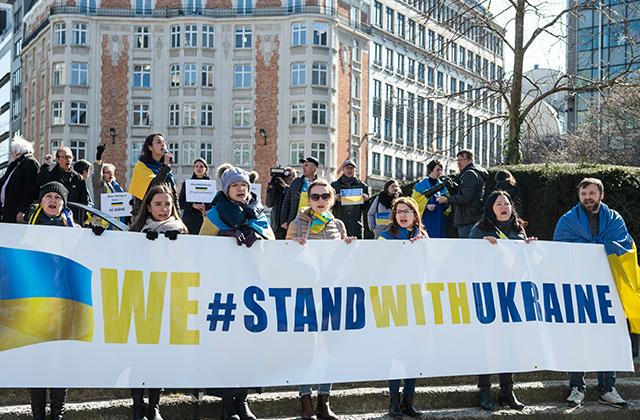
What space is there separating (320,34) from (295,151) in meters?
8.51

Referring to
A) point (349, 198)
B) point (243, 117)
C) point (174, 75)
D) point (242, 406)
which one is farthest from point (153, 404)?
point (174, 75)

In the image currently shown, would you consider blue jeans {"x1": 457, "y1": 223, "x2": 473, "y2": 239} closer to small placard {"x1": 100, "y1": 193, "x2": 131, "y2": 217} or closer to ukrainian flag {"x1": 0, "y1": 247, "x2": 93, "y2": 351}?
small placard {"x1": 100, "y1": 193, "x2": 131, "y2": 217}

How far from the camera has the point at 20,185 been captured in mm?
10508

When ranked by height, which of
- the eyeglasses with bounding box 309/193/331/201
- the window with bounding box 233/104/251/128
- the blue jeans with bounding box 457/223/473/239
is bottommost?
the blue jeans with bounding box 457/223/473/239

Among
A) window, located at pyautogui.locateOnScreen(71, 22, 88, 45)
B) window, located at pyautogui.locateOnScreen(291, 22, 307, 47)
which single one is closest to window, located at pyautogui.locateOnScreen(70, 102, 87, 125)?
window, located at pyautogui.locateOnScreen(71, 22, 88, 45)

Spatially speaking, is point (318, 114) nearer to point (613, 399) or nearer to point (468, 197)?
point (468, 197)

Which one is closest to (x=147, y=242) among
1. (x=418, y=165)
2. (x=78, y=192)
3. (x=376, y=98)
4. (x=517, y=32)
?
(x=78, y=192)

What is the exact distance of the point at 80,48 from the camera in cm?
6538

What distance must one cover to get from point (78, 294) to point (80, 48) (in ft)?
203

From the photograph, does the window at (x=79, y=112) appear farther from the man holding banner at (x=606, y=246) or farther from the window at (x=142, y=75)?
the man holding banner at (x=606, y=246)

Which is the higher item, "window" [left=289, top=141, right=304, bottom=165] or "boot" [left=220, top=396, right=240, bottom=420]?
"window" [left=289, top=141, right=304, bottom=165]

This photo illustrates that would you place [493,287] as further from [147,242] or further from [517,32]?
[517,32]

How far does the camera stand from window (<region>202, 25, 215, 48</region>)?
2576 inches

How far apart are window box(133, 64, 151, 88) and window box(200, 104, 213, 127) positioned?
4314mm
